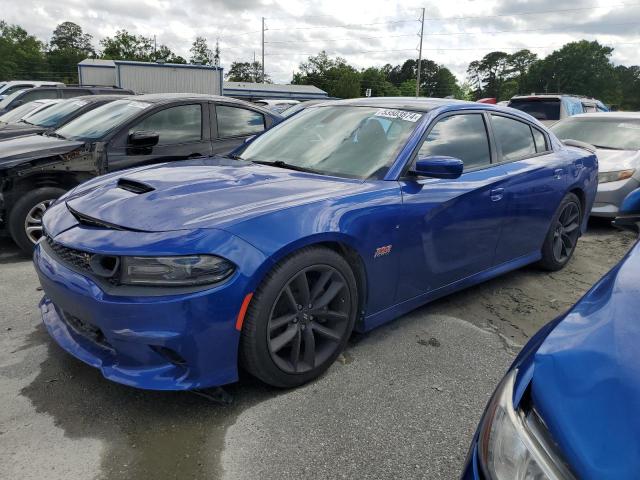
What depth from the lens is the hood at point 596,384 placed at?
0.95 meters

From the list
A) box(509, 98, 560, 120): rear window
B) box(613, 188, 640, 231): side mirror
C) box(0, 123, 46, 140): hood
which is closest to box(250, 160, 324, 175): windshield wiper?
box(613, 188, 640, 231): side mirror

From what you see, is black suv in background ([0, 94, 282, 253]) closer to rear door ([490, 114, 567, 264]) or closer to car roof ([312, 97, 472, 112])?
car roof ([312, 97, 472, 112])

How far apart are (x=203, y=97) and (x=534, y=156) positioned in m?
3.53

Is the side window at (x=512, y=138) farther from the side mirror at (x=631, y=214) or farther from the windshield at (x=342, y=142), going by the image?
the side mirror at (x=631, y=214)

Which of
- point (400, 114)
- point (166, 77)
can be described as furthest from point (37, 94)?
point (166, 77)

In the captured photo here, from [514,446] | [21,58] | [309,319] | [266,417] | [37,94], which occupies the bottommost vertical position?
[266,417]

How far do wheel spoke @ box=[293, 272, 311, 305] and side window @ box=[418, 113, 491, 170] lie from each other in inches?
47.3

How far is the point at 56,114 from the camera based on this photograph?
691 cm

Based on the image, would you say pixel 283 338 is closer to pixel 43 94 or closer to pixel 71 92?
pixel 71 92

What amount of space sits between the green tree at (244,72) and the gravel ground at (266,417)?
9500 cm

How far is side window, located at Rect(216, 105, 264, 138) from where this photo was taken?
558cm

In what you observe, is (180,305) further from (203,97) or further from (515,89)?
(515,89)

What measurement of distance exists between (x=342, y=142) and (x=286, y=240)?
116 centimetres

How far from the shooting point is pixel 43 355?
2.84m
